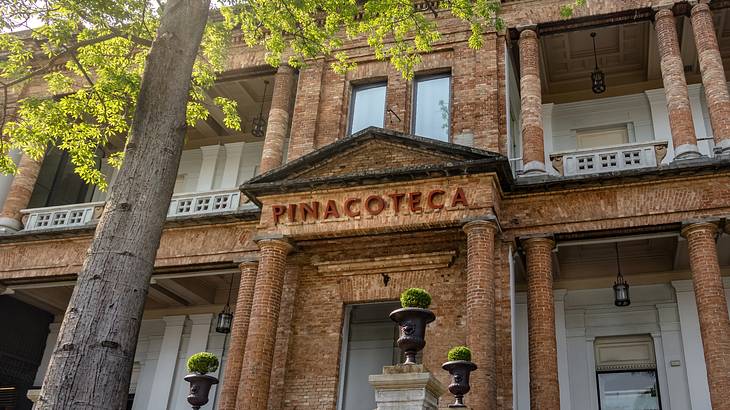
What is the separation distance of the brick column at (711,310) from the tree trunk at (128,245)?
921cm

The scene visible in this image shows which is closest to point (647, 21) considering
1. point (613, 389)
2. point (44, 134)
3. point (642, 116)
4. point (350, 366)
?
point (642, 116)

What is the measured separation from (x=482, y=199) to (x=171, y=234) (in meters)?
7.59

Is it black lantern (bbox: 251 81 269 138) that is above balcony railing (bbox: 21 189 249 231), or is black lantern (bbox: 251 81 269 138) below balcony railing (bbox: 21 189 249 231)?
above

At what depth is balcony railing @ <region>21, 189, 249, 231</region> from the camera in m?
16.7

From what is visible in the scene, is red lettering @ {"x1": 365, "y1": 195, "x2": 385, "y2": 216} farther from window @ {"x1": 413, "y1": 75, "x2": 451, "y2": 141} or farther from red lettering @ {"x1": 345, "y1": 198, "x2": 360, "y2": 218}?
window @ {"x1": 413, "y1": 75, "x2": 451, "y2": 141}

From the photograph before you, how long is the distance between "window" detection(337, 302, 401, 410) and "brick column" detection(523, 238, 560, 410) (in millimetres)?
3407

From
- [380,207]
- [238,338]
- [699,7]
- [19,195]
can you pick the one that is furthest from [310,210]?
[699,7]

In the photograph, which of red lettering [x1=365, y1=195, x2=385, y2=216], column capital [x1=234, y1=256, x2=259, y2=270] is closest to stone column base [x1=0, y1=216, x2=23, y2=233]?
column capital [x1=234, y1=256, x2=259, y2=270]

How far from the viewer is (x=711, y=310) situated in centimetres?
1173

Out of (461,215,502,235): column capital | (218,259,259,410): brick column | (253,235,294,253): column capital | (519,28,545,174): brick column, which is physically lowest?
(218,259,259,410): brick column

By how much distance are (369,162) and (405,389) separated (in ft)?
22.8

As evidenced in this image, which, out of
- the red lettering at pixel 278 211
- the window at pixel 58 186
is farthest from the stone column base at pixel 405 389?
the window at pixel 58 186

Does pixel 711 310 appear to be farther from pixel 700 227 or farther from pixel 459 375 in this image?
pixel 459 375

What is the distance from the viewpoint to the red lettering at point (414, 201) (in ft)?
44.1
